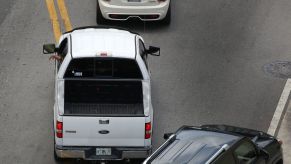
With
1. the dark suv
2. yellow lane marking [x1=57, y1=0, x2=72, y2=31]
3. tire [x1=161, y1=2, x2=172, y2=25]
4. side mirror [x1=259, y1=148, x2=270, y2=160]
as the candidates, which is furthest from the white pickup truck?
tire [x1=161, y1=2, x2=172, y2=25]

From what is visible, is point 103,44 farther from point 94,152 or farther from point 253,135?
point 253,135

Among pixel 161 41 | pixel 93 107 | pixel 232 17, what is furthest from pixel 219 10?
pixel 93 107

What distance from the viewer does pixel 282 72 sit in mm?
20062

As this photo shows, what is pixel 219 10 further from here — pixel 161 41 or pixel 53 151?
pixel 53 151

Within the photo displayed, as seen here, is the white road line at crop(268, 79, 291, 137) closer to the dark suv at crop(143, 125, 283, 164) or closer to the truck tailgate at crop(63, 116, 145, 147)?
the dark suv at crop(143, 125, 283, 164)

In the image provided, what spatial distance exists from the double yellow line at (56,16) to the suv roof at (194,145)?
25.4ft

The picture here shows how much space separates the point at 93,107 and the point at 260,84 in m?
5.13

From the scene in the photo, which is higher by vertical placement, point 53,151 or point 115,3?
point 115,3

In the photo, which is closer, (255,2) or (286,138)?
(286,138)

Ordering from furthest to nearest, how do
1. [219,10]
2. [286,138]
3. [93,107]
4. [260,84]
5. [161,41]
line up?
[219,10] < [161,41] < [260,84] < [286,138] < [93,107]

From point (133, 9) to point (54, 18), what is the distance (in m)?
2.23

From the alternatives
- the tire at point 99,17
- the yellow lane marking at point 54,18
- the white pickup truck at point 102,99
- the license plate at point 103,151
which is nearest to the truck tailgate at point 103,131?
the white pickup truck at point 102,99

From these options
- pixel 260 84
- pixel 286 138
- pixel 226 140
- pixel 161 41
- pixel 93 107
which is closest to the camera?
pixel 226 140

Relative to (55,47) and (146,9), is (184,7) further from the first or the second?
(55,47)
